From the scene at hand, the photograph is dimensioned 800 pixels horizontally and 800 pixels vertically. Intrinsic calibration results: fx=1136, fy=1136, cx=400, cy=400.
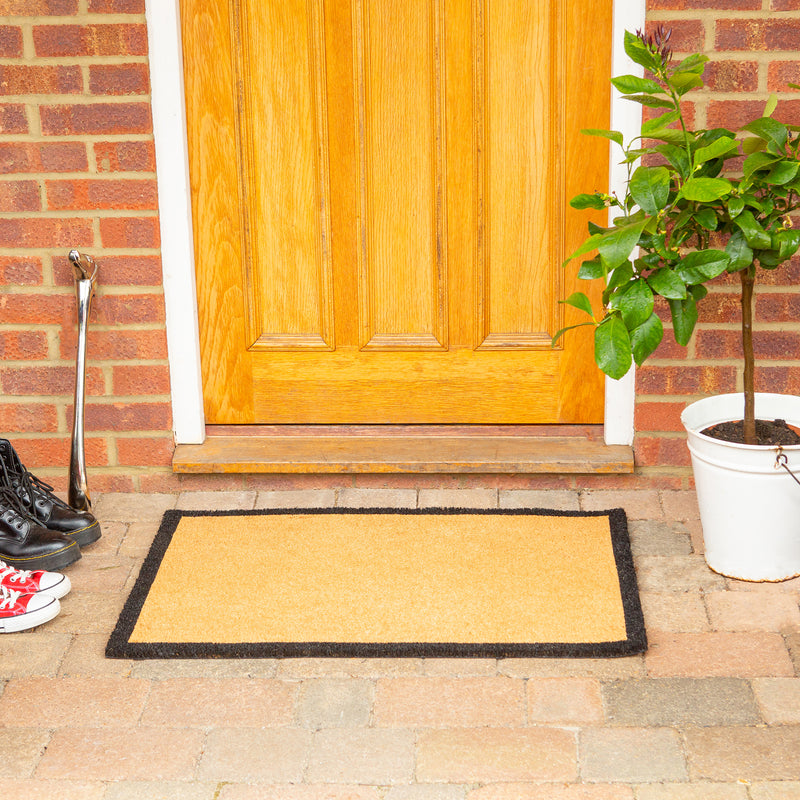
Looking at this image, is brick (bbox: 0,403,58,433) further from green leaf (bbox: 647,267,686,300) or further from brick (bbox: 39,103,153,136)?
green leaf (bbox: 647,267,686,300)

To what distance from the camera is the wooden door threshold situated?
9.86ft

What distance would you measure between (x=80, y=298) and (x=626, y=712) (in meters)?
1.67

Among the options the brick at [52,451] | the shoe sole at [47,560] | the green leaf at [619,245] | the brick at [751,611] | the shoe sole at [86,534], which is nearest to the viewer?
the green leaf at [619,245]

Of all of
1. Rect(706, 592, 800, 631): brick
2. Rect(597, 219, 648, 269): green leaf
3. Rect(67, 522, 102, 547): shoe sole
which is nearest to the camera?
Rect(597, 219, 648, 269): green leaf

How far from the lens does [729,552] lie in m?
2.54

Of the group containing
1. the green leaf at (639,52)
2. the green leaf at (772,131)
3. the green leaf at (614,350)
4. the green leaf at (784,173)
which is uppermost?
the green leaf at (639,52)

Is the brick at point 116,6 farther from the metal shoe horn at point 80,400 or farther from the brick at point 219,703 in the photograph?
the brick at point 219,703

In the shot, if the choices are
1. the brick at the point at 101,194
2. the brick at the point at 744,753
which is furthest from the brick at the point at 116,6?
the brick at the point at 744,753

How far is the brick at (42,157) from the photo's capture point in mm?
2877

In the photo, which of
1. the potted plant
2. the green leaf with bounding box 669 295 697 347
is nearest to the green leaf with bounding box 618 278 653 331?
the potted plant

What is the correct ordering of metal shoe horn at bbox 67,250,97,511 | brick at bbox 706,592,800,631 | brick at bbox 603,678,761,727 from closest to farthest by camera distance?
brick at bbox 603,678,761,727 → brick at bbox 706,592,800,631 → metal shoe horn at bbox 67,250,97,511

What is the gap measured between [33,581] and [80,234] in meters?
0.94

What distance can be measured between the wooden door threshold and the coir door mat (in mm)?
147

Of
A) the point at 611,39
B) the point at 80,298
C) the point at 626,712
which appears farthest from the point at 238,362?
the point at 626,712
